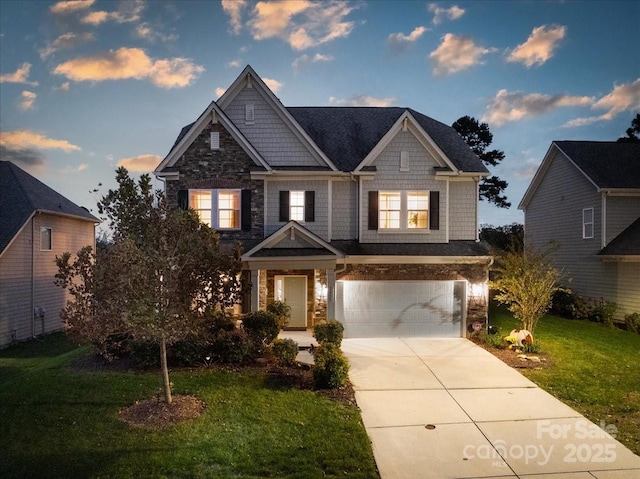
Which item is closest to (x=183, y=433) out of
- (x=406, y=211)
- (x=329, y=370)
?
(x=329, y=370)

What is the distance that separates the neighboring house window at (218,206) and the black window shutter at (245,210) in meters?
0.11

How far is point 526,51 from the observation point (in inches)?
883

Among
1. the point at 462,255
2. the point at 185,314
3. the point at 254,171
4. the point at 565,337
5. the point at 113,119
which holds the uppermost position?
the point at 113,119

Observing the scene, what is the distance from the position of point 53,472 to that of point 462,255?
12.4 m

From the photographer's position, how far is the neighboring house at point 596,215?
1642 centimetres

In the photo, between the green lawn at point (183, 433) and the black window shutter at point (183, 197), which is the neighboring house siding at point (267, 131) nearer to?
the black window shutter at point (183, 197)

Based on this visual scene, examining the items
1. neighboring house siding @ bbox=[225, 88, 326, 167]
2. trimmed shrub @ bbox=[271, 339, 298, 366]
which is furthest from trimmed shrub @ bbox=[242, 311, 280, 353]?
neighboring house siding @ bbox=[225, 88, 326, 167]

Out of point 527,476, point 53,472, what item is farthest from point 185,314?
point 527,476

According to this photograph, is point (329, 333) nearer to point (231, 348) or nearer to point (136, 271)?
point (231, 348)

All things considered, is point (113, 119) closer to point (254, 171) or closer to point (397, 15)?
point (254, 171)

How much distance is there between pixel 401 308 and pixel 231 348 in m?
6.59

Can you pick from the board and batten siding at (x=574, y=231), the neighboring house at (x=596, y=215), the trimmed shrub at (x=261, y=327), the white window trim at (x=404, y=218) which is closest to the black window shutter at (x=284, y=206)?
the white window trim at (x=404, y=218)

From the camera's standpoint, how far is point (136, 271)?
6.68 meters

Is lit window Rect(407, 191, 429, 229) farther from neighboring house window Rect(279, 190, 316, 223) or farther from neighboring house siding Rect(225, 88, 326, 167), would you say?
neighboring house siding Rect(225, 88, 326, 167)
